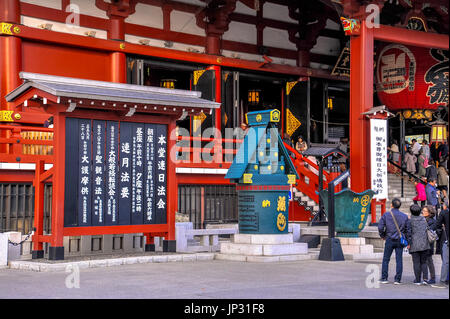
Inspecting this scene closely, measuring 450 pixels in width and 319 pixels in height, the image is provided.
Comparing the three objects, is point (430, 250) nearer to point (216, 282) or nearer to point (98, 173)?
point (216, 282)

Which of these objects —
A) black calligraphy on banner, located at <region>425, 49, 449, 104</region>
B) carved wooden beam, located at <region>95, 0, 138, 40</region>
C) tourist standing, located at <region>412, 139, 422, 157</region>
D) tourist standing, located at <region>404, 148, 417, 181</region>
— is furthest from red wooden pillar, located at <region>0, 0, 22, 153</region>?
tourist standing, located at <region>412, 139, 422, 157</region>

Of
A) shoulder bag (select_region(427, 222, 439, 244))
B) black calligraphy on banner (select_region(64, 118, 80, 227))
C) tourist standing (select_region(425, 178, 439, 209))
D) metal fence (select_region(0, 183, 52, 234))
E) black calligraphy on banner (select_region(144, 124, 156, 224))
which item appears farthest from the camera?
tourist standing (select_region(425, 178, 439, 209))

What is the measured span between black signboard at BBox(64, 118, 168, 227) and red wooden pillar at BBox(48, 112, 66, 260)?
114mm

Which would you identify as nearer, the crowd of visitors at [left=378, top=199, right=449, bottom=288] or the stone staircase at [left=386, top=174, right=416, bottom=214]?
the crowd of visitors at [left=378, top=199, right=449, bottom=288]

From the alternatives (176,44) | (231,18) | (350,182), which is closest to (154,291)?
(350,182)

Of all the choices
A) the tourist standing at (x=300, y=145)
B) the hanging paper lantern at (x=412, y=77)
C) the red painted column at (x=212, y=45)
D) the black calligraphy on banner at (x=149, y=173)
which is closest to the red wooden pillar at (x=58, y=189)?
the black calligraphy on banner at (x=149, y=173)

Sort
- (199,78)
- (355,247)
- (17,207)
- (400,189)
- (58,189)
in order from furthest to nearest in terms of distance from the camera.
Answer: (400,189) < (199,78) < (17,207) < (355,247) < (58,189)

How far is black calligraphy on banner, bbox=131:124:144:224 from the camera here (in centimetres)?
1473

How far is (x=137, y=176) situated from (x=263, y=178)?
2568 millimetres

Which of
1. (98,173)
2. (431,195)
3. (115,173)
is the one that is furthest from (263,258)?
(431,195)

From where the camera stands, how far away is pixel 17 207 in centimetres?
1605

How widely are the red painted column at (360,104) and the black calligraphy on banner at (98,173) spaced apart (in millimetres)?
7612

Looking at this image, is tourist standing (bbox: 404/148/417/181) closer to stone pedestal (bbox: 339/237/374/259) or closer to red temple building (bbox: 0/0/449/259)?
red temple building (bbox: 0/0/449/259)

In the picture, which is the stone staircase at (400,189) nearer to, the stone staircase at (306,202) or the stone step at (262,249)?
the stone staircase at (306,202)
